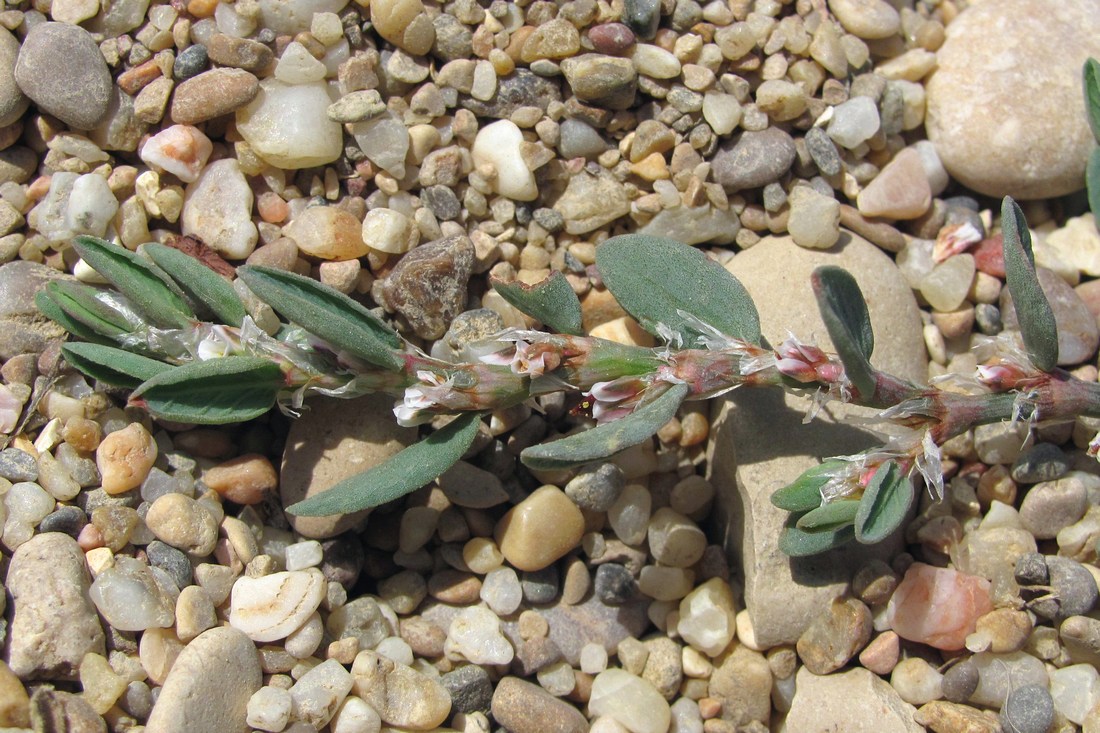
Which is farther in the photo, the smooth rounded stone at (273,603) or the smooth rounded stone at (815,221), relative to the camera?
the smooth rounded stone at (815,221)

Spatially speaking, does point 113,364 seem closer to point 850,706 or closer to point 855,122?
point 850,706

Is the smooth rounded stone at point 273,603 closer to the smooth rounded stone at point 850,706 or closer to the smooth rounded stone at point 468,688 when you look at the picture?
the smooth rounded stone at point 468,688

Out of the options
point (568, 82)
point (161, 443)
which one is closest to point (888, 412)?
point (568, 82)

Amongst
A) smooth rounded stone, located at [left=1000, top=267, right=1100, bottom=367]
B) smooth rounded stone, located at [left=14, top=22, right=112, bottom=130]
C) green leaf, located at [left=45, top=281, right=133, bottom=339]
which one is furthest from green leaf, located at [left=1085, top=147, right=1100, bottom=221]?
smooth rounded stone, located at [left=14, top=22, right=112, bottom=130]

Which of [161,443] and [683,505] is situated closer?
[161,443]

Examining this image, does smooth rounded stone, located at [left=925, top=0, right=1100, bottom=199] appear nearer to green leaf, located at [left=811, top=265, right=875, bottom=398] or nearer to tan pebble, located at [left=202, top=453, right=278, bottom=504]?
green leaf, located at [left=811, top=265, right=875, bottom=398]

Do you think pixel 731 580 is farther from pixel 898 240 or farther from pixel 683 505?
pixel 898 240

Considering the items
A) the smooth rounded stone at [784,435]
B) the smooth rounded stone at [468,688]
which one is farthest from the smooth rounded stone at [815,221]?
the smooth rounded stone at [468,688]
